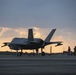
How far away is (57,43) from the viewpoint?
317 ft

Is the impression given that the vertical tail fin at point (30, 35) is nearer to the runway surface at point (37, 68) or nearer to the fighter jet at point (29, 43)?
the fighter jet at point (29, 43)

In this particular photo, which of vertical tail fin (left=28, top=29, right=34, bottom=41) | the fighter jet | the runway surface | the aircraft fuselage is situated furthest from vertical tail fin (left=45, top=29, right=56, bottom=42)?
the runway surface

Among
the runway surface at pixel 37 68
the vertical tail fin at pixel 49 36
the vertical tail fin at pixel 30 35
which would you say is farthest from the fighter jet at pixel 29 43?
the runway surface at pixel 37 68

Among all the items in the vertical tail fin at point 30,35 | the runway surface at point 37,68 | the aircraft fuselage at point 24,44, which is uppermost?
the vertical tail fin at point 30,35

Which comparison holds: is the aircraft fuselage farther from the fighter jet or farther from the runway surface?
the runway surface

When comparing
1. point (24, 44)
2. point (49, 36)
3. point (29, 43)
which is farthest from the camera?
point (49, 36)

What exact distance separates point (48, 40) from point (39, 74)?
83.1m

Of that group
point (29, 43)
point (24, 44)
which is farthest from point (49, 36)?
point (29, 43)

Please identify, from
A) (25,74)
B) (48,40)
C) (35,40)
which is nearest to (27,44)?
(35,40)

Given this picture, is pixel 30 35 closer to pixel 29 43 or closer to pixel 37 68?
pixel 29 43

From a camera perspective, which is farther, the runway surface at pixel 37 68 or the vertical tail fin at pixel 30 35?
the vertical tail fin at pixel 30 35

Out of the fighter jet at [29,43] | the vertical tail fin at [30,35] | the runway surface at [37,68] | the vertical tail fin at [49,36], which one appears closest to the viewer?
the runway surface at [37,68]

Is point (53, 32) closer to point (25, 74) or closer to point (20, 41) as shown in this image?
point (20, 41)

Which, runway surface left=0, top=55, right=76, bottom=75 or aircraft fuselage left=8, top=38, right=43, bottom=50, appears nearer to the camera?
runway surface left=0, top=55, right=76, bottom=75
